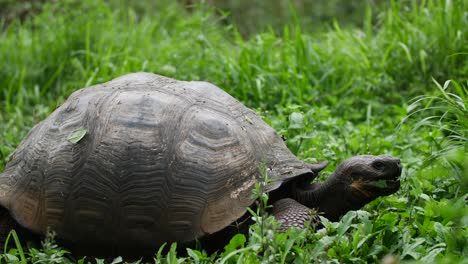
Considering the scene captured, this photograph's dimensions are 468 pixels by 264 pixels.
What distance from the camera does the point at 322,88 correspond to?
6.01m

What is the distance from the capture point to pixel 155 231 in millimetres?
3359

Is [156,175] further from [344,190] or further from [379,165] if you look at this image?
[379,165]

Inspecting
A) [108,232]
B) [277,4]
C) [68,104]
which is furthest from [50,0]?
[108,232]

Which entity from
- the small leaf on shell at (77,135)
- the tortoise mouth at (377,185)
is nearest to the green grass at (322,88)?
the tortoise mouth at (377,185)

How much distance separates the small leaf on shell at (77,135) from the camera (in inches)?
138

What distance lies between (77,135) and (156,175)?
48 centimetres

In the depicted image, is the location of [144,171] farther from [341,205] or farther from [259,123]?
[341,205]

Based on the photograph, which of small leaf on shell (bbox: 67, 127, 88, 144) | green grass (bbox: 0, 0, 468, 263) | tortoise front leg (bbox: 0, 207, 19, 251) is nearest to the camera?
green grass (bbox: 0, 0, 468, 263)

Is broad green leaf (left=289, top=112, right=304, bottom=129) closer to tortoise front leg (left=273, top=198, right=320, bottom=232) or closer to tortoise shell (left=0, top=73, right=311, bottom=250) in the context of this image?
Answer: tortoise shell (left=0, top=73, right=311, bottom=250)

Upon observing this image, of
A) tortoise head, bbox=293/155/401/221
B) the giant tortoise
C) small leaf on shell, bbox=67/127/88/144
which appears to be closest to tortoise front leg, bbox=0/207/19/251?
the giant tortoise

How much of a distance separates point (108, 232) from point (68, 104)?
77cm

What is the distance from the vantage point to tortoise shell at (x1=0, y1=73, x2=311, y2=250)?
3348 millimetres

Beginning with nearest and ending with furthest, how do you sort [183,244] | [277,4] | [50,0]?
[183,244]
[50,0]
[277,4]

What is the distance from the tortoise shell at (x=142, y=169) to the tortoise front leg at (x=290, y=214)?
0.13 metres
